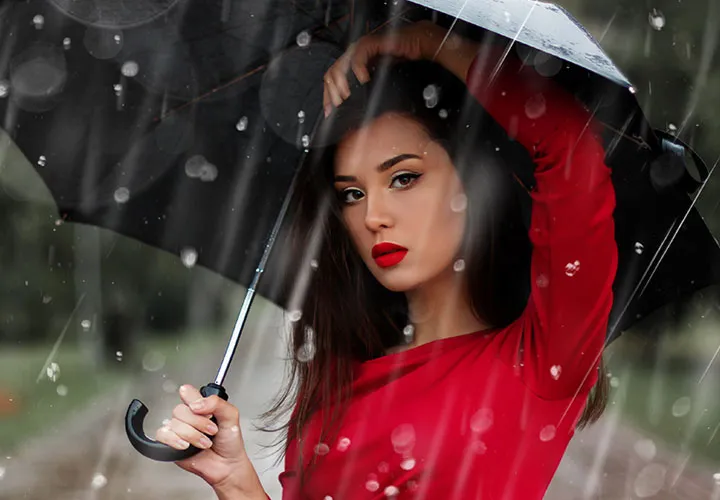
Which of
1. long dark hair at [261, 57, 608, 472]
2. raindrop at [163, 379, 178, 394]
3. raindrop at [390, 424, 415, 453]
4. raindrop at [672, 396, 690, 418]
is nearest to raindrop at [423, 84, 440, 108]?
long dark hair at [261, 57, 608, 472]

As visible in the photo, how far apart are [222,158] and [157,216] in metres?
0.23

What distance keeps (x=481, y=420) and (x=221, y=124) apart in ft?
3.00

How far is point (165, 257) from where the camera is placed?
31.6ft

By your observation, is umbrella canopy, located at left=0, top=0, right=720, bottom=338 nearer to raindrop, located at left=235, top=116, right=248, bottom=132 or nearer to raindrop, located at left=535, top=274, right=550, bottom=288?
raindrop, located at left=235, top=116, right=248, bottom=132

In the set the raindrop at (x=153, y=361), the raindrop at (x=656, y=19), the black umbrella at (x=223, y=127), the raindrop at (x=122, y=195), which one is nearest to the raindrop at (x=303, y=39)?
the black umbrella at (x=223, y=127)

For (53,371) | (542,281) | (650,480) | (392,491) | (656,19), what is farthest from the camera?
(53,371)

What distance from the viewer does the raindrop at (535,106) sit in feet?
5.20

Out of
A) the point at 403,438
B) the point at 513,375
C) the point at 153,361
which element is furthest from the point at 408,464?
the point at 153,361

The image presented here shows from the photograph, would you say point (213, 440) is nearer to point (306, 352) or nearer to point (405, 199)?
point (306, 352)

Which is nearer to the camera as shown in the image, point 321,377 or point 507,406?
point 507,406

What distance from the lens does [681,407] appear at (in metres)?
6.89

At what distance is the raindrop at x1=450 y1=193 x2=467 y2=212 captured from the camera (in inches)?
74.7

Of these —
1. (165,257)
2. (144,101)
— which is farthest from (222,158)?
(165,257)

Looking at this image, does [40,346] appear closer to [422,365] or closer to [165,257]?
[165,257]
